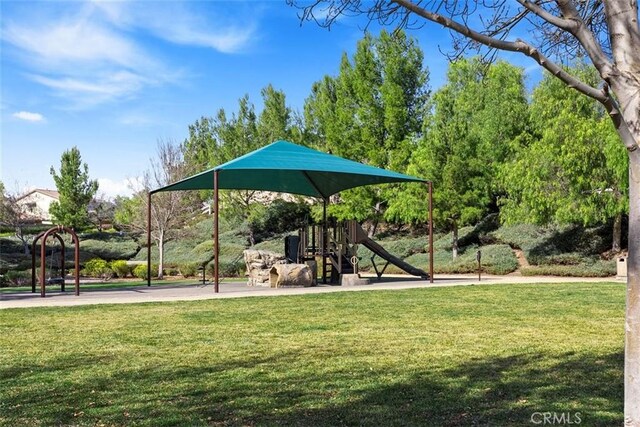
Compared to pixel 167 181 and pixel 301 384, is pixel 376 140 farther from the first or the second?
pixel 301 384

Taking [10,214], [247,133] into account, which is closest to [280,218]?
[247,133]

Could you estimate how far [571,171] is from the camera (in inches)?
846

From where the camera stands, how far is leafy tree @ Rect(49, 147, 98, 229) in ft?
132

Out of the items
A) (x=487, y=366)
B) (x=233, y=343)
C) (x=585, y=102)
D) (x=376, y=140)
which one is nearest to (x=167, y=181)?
(x=376, y=140)

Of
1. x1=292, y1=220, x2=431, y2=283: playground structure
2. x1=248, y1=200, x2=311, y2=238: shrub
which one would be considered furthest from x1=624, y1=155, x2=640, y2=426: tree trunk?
x1=248, y1=200, x2=311, y2=238: shrub

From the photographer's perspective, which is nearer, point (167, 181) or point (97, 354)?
point (97, 354)

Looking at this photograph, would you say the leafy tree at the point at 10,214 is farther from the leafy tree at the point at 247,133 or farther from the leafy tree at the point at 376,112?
the leafy tree at the point at 376,112

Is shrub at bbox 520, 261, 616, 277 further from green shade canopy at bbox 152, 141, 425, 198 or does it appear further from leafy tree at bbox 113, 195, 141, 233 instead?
leafy tree at bbox 113, 195, 141, 233

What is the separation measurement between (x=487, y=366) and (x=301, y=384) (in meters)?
1.83

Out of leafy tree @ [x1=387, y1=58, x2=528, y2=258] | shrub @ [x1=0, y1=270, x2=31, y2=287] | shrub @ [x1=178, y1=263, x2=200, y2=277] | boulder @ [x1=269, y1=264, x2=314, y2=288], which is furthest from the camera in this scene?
leafy tree @ [x1=387, y1=58, x2=528, y2=258]

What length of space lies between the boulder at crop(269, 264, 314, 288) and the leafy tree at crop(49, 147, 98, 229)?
92.2ft

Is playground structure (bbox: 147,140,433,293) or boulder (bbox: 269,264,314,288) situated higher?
playground structure (bbox: 147,140,433,293)

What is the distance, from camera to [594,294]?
1318 cm

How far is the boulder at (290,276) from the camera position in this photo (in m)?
16.0
